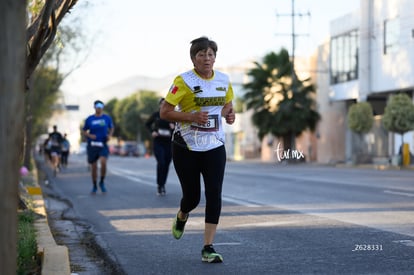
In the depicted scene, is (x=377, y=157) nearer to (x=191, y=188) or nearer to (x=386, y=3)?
(x=386, y=3)

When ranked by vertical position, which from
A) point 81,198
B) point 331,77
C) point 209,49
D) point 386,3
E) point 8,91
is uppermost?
point 386,3

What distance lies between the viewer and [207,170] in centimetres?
658

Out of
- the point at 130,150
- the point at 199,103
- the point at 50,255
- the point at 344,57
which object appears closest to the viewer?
the point at 50,255

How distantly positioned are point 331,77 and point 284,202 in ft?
134

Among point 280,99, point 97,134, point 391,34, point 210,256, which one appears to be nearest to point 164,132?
point 97,134

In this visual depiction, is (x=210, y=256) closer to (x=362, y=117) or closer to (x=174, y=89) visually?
(x=174, y=89)

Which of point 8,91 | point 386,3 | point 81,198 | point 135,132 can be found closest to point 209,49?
point 8,91

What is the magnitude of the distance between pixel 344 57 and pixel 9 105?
158 ft

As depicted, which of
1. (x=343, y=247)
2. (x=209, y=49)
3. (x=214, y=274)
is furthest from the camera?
(x=343, y=247)

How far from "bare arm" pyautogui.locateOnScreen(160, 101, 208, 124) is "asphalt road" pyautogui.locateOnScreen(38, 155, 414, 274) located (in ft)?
3.90

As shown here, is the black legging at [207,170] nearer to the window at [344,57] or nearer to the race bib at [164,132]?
the race bib at [164,132]

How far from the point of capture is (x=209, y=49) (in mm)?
6488

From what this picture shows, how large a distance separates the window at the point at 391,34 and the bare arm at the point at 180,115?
38210 mm

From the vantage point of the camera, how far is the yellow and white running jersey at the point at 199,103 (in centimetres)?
653
